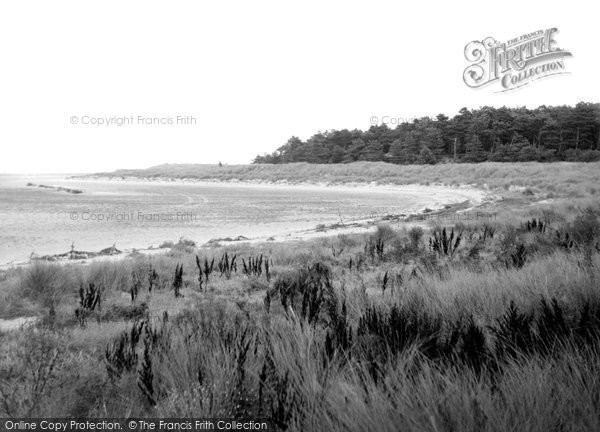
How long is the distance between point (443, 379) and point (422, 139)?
219 ft

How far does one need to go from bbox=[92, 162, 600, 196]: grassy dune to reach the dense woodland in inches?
391

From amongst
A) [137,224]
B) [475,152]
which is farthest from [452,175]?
[137,224]

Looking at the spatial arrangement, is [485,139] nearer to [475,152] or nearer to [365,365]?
[475,152]

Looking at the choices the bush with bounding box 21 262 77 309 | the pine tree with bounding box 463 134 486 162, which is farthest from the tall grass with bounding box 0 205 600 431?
the pine tree with bounding box 463 134 486 162

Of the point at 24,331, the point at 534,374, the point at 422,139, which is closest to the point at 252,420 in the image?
the point at 534,374

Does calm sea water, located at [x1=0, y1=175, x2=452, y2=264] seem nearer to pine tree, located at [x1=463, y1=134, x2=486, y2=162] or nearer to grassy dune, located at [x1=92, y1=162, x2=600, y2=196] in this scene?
grassy dune, located at [x1=92, y1=162, x2=600, y2=196]

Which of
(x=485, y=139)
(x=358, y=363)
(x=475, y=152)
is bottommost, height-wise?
(x=358, y=363)

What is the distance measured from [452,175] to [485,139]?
20886 millimetres

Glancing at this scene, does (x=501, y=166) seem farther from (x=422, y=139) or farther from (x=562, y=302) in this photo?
(x=562, y=302)

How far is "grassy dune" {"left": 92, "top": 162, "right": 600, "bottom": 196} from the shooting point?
31.2 metres

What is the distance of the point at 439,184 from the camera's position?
4247 cm

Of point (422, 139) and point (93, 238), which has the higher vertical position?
point (422, 139)

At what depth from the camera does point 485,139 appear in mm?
61156

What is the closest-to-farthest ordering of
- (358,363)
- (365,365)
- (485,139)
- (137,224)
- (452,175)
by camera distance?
(365,365)
(358,363)
(137,224)
(452,175)
(485,139)
